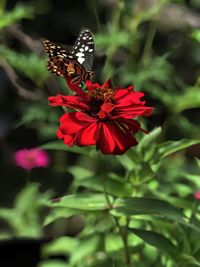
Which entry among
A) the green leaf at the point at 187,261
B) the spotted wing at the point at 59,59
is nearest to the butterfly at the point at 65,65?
the spotted wing at the point at 59,59

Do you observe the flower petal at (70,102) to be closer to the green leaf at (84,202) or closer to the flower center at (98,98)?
the flower center at (98,98)

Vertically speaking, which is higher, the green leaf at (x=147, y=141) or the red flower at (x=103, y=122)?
the red flower at (x=103, y=122)

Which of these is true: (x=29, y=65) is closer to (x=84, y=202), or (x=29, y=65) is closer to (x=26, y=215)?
(x=84, y=202)

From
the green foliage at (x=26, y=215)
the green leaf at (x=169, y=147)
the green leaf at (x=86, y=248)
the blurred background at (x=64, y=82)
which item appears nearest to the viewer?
the green leaf at (x=169, y=147)

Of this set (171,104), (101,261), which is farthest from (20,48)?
(101,261)

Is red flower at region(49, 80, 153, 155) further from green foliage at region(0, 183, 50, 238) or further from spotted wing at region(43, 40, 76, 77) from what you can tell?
green foliage at region(0, 183, 50, 238)

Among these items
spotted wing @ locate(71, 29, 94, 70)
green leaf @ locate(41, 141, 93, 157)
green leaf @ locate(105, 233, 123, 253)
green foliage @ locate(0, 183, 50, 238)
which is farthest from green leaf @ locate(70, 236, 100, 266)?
green foliage @ locate(0, 183, 50, 238)
